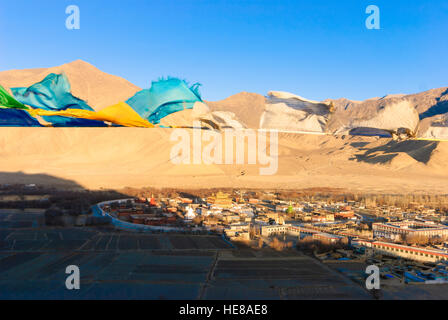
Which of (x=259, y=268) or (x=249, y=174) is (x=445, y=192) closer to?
(x=249, y=174)

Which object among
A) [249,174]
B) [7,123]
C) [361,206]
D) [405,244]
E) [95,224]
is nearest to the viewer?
[405,244]

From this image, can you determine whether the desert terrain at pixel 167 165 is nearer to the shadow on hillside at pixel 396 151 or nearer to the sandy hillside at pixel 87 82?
the shadow on hillside at pixel 396 151

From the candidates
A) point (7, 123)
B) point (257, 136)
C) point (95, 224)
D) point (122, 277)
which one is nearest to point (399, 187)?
point (257, 136)

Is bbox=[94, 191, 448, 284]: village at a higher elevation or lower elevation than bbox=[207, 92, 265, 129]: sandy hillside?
lower

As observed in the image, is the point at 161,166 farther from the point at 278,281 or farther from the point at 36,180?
the point at 278,281

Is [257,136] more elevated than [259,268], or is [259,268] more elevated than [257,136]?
[257,136]

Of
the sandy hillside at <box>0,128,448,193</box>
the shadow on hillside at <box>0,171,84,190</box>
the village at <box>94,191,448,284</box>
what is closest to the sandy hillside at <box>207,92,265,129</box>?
the sandy hillside at <box>0,128,448,193</box>

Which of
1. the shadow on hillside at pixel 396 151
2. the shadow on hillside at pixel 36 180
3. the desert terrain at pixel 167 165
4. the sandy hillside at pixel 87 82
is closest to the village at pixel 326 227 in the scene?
the desert terrain at pixel 167 165

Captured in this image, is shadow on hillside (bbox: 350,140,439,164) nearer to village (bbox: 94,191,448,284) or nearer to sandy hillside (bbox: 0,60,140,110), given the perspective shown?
A: village (bbox: 94,191,448,284)
